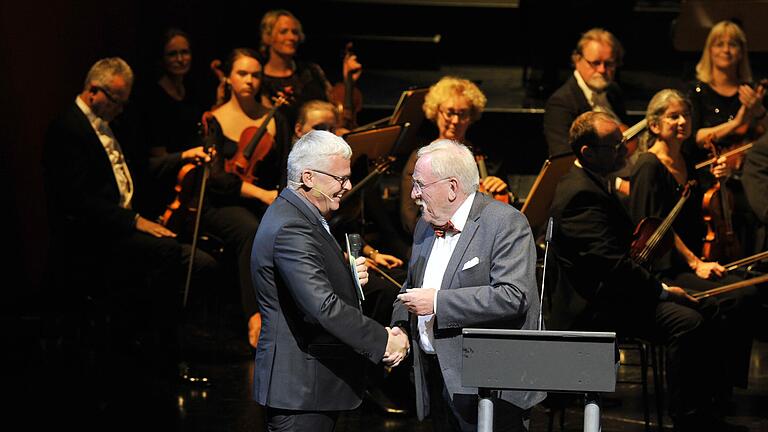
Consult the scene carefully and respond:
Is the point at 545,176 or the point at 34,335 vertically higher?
the point at 545,176

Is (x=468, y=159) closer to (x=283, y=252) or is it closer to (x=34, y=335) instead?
(x=283, y=252)

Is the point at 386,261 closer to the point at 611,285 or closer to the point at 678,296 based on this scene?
Answer: the point at 611,285

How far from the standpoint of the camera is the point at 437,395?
4.09 meters

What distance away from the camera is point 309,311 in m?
3.72

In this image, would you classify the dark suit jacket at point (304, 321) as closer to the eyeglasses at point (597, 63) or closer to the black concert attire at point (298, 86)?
the black concert attire at point (298, 86)

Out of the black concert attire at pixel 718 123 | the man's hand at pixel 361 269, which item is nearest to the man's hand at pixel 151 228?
the man's hand at pixel 361 269

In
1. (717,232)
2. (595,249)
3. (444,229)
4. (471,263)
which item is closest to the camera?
(471,263)

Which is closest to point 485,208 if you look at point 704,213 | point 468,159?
point 468,159

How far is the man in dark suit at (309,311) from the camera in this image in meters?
3.74

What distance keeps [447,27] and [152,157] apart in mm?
3820

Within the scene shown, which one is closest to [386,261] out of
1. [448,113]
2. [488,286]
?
[448,113]

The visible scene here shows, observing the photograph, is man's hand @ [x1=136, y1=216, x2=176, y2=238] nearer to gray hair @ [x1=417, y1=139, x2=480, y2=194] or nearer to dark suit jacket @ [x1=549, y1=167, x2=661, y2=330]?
dark suit jacket @ [x1=549, y1=167, x2=661, y2=330]

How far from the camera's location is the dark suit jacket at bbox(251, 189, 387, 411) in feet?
12.2

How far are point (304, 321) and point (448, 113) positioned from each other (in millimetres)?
2456
